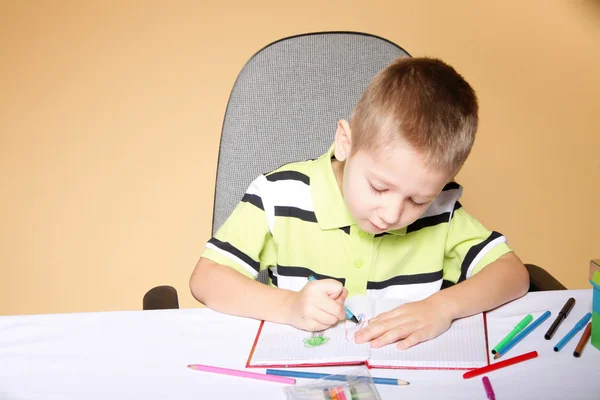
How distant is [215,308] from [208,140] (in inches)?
41.3

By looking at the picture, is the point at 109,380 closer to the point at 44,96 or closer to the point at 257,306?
the point at 257,306

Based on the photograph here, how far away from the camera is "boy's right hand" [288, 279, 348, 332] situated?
37.5 inches

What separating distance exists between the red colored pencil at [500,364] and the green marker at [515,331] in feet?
0.09

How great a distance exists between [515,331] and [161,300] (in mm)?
553

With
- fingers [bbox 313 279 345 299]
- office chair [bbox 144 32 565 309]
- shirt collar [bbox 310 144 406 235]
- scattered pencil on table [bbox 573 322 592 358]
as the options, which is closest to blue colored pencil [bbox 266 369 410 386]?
fingers [bbox 313 279 345 299]

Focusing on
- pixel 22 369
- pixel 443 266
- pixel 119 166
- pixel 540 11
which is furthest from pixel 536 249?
pixel 22 369

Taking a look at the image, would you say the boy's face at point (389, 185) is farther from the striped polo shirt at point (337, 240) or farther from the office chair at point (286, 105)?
the office chair at point (286, 105)

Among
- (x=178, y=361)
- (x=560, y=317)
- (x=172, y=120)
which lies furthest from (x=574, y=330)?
(x=172, y=120)

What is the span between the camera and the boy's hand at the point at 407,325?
0.94m

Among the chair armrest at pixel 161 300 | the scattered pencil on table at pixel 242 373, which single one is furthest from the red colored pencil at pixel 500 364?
the chair armrest at pixel 161 300

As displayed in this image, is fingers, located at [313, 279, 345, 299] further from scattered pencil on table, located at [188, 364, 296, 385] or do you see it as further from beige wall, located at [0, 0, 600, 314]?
beige wall, located at [0, 0, 600, 314]

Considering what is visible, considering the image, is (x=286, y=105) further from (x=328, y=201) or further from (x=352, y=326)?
(x=352, y=326)

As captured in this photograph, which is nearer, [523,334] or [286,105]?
[523,334]

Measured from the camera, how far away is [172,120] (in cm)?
202
